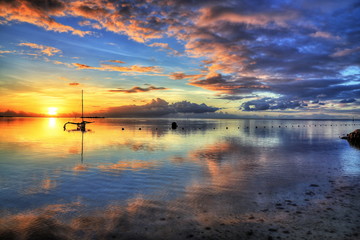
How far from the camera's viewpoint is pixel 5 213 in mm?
11406

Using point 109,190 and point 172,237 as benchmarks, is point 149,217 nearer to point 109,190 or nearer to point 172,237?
point 172,237

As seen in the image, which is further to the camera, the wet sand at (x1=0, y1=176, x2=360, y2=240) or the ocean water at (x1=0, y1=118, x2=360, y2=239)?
A: the ocean water at (x1=0, y1=118, x2=360, y2=239)

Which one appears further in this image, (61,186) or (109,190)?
(61,186)

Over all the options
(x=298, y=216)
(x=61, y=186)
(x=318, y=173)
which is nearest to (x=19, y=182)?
(x=61, y=186)

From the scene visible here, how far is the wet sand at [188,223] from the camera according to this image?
A: 9.34 meters

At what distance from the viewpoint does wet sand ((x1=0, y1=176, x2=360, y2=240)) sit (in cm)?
934

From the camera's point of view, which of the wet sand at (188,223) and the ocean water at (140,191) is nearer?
the wet sand at (188,223)

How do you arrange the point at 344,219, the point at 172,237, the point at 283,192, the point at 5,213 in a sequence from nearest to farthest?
the point at 172,237
the point at 344,219
the point at 5,213
the point at 283,192

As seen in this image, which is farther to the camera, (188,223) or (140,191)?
(140,191)

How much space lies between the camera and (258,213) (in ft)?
37.5

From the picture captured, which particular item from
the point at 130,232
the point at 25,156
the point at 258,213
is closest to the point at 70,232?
the point at 130,232

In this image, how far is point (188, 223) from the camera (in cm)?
1037

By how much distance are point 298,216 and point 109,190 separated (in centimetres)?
1069

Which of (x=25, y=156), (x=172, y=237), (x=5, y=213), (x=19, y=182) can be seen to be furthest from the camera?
(x=25, y=156)
